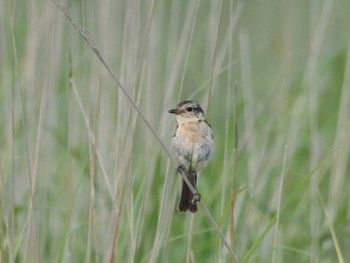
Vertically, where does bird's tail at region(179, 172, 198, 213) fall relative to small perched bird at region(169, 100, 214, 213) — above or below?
below

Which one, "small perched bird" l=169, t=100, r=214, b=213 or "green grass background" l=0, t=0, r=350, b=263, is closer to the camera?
"small perched bird" l=169, t=100, r=214, b=213

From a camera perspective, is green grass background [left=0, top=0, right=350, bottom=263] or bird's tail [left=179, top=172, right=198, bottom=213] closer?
bird's tail [left=179, top=172, right=198, bottom=213]

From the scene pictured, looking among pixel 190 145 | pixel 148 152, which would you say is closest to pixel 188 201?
pixel 190 145

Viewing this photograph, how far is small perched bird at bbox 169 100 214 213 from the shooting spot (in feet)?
9.57

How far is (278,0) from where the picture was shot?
4.50 m

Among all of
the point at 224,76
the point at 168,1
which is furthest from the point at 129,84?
the point at 168,1

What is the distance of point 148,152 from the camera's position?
12.1 ft

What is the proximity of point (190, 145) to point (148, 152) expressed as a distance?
781 mm

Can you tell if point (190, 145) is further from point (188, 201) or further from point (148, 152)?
point (148, 152)

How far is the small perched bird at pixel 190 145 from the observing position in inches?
115

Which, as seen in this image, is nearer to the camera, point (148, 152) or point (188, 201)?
point (188, 201)

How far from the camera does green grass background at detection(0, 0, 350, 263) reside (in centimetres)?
309

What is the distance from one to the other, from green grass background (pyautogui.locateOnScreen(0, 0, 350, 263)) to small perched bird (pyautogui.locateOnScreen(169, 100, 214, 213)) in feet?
0.25

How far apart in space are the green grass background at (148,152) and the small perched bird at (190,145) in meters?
0.08
